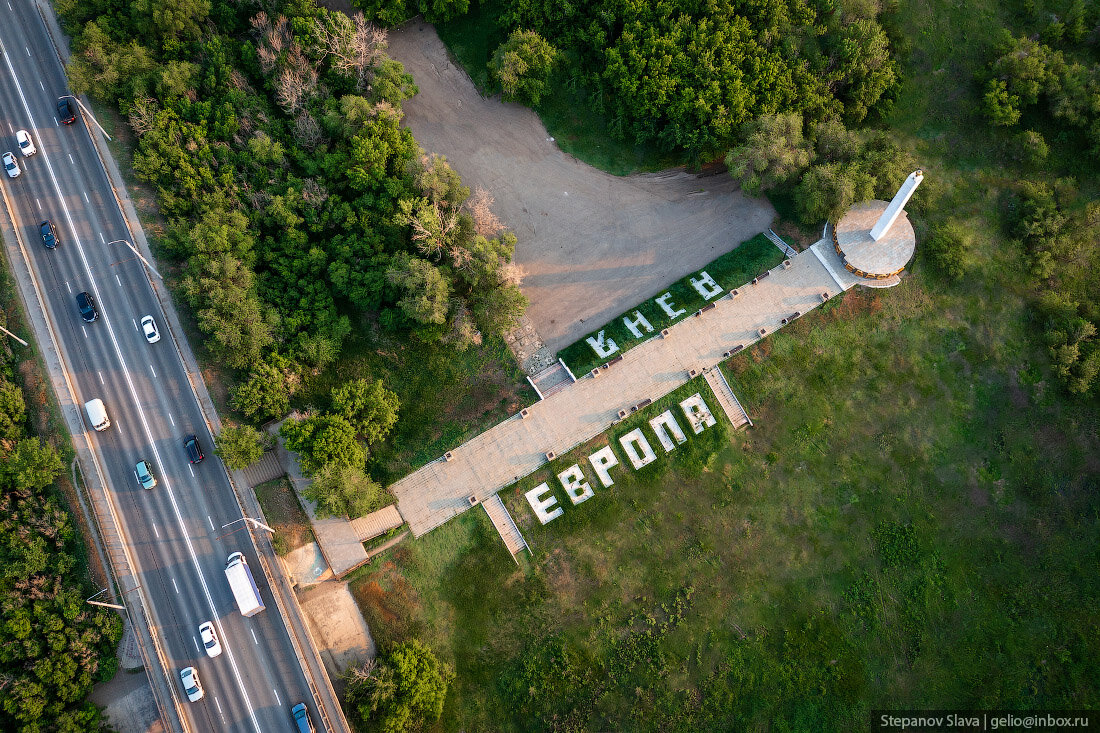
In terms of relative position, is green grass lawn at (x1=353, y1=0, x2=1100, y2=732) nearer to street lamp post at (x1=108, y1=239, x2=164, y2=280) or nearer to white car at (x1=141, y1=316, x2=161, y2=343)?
white car at (x1=141, y1=316, x2=161, y2=343)

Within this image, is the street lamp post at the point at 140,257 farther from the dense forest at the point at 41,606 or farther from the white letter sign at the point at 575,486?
the white letter sign at the point at 575,486

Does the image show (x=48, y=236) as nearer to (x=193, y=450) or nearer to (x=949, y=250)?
(x=193, y=450)

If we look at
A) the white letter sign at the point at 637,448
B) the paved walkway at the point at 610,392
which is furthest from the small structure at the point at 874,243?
the white letter sign at the point at 637,448

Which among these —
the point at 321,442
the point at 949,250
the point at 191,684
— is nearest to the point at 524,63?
the point at 321,442

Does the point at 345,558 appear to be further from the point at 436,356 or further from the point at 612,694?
the point at 612,694

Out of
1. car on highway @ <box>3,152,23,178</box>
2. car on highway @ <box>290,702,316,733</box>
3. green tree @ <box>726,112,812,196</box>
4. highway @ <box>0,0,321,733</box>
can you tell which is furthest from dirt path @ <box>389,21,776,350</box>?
car on highway @ <box>290,702,316,733</box>
